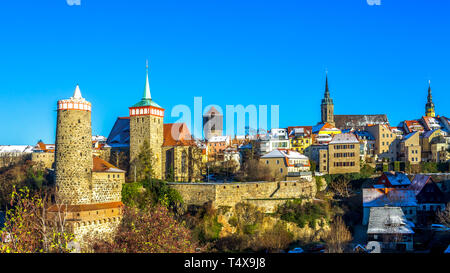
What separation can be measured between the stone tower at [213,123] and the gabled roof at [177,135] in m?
58.5

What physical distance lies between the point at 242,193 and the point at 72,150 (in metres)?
15.5

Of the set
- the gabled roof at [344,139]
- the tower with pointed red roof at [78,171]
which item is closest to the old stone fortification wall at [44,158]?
the tower with pointed red roof at [78,171]

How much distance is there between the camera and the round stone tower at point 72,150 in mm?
32375

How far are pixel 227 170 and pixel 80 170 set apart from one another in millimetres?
21952

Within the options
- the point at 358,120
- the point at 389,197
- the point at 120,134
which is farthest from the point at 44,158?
the point at 358,120

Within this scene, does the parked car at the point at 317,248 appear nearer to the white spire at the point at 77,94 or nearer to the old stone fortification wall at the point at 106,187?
the old stone fortification wall at the point at 106,187

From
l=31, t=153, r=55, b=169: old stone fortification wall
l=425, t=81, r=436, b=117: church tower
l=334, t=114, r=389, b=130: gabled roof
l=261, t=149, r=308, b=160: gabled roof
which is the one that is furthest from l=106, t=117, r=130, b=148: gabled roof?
l=425, t=81, r=436, b=117: church tower

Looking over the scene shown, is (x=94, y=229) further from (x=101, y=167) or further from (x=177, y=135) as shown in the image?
(x=177, y=135)

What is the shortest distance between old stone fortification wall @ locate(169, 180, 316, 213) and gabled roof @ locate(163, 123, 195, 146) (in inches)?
254

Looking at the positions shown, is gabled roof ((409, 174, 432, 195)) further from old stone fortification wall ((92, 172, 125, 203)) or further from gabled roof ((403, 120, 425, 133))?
old stone fortification wall ((92, 172, 125, 203))

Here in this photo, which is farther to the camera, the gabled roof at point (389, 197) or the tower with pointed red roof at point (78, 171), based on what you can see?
the gabled roof at point (389, 197)

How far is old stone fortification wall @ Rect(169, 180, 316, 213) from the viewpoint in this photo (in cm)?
3791

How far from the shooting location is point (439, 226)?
38156 mm
